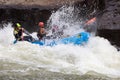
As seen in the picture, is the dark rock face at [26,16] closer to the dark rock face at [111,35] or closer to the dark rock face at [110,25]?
the dark rock face at [110,25]

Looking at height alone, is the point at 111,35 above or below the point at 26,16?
below

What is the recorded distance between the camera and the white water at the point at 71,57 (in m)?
11.0

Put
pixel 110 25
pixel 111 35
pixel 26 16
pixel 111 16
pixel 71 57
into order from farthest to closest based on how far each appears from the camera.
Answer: pixel 26 16 → pixel 111 16 → pixel 110 25 → pixel 111 35 → pixel 71 57

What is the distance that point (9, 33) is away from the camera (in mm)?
17438

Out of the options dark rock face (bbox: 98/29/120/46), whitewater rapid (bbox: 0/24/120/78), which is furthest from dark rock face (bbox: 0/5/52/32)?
whitewater rapid (bbox: 0/24/120/78)

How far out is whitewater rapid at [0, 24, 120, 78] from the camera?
10.9 m

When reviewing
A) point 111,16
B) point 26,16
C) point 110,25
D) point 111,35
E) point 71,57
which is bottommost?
point 71,57

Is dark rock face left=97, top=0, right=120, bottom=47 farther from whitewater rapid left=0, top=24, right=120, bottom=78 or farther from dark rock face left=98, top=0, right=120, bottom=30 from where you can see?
whitewater rapid left=0, top=24, right=120, bottom=78

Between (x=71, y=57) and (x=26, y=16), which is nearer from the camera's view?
(x=71, y=57)

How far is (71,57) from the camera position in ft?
39.7

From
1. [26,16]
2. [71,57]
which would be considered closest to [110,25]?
[71,57]

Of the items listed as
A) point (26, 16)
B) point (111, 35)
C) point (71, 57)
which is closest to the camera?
point (71, 57)

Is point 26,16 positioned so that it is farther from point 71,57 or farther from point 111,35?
point 71,57

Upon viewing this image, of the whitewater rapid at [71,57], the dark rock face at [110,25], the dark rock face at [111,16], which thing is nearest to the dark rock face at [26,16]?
the dark rock face at [111,16]
